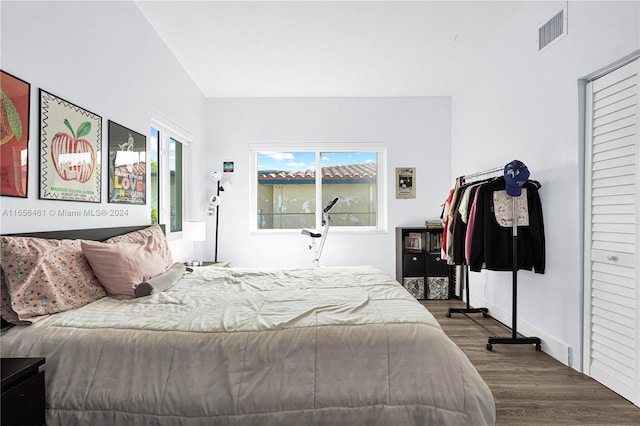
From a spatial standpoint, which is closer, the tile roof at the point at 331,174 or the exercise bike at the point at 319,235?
the exercise bike at the point at 319,235

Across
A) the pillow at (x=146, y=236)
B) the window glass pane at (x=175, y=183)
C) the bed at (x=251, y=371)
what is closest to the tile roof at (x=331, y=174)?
the window glass pane at (x=175, y=183)

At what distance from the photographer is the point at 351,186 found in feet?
17.7

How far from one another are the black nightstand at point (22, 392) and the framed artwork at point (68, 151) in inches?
39.2

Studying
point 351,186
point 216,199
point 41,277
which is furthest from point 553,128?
point 216,199

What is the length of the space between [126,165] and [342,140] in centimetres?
298

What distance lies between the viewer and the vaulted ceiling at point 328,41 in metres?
3.05

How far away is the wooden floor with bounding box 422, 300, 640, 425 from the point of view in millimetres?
2000

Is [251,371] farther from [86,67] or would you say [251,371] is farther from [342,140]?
[342,140]

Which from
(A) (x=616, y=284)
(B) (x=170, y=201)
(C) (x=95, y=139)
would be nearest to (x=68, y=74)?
(C) (x=95, y=139)

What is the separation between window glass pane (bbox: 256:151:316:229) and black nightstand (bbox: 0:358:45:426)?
4.03 m

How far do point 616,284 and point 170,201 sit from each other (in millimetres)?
4010

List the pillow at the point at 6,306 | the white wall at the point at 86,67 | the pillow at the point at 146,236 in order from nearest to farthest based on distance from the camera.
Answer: the pillow at the point at 6,306 → the white wall at the point at 86,67 → the pillow at the point at 146,236

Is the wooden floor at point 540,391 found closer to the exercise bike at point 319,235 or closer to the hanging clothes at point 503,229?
the hanging clothes at point 503,229

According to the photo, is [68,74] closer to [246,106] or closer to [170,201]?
[170,201]
